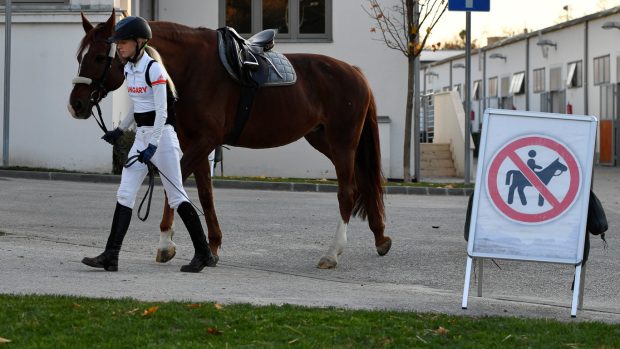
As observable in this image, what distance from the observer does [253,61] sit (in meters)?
11.1

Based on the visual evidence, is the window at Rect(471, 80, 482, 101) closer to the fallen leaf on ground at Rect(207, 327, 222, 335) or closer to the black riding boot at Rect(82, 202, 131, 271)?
the black riding boot at Rect(82, 202, 131, 271)

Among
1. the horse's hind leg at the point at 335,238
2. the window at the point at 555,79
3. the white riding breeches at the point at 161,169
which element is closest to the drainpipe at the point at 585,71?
the window at the point at 555,79

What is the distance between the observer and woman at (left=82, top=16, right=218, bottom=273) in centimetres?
987

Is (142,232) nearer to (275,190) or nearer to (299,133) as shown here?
(299,133)

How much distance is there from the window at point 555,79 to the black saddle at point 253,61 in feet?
151

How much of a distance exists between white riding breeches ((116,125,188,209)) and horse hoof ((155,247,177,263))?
65 cm

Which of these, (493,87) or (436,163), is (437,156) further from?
(493,87)

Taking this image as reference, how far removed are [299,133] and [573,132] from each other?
11.6 feet

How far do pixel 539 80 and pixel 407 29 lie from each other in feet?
102

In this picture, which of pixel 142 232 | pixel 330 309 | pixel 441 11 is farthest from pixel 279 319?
pixel 441 11

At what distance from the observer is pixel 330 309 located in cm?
807

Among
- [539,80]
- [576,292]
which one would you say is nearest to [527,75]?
[539,80]

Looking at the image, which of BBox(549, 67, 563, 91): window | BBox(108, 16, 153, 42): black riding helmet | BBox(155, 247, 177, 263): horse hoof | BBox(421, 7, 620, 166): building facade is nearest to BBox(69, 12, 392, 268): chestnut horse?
BBox(155, 247, 177, 263): horse hoof

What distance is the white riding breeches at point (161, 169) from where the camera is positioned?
10031 mm
